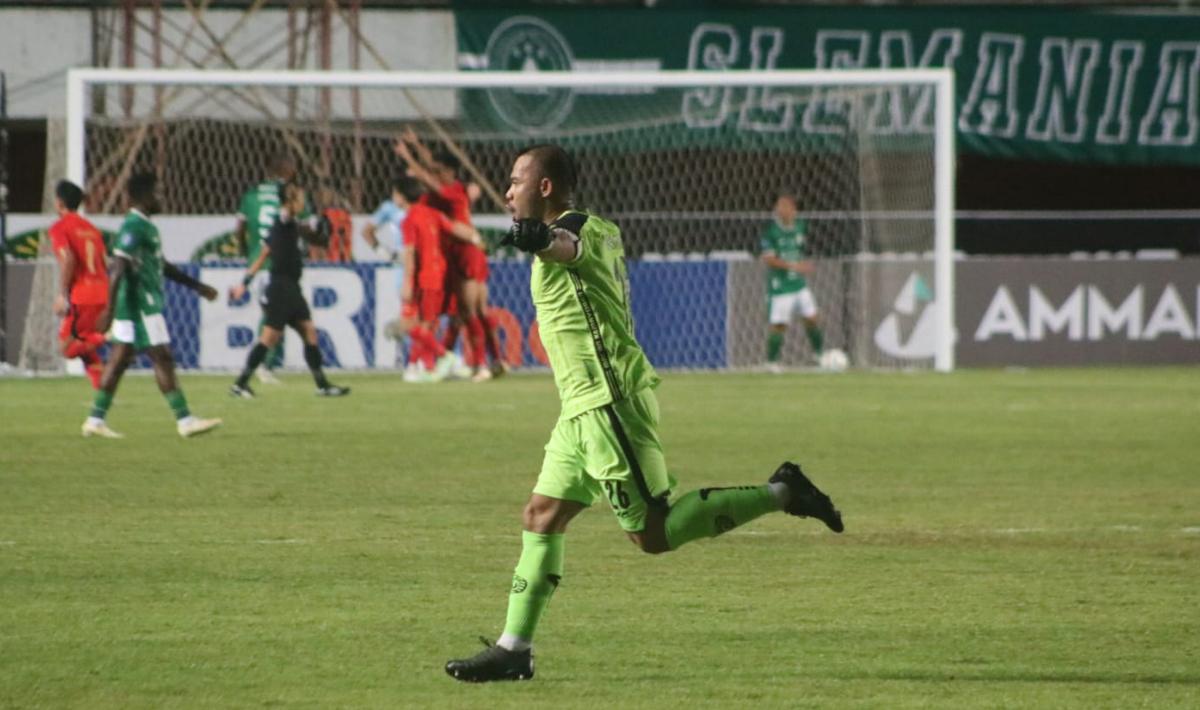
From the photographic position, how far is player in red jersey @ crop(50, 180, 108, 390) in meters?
15.8

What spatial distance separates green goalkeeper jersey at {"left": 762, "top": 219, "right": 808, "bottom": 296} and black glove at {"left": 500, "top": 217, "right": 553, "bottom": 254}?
16.9 m

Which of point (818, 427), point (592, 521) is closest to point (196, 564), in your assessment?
point (592, 521)

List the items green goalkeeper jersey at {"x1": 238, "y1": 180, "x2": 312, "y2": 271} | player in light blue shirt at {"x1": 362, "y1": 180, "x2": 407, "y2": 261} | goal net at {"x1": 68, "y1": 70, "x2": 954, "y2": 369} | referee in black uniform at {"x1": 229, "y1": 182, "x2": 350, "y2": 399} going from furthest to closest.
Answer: goal net at {"x1": 68, "y1": 70, "x2": 954, "y2": 369}, player in light blue shirt at {"x1": 362, "y1": 180, "x2": 407, "y2": 261}, green goalkeeper jersey at {"x1": 238, "y1": 180, "x2": 312, "y2": 271}, referee in black uniform at {"x1": 229, "y1": 182, "x2": 350, "y2": 399}

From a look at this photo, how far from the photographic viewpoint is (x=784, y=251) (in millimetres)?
22828

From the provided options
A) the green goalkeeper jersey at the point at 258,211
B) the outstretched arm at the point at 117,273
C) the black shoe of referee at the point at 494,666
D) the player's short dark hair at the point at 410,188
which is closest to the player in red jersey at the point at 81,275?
the outstretched arm at the point at 117,273

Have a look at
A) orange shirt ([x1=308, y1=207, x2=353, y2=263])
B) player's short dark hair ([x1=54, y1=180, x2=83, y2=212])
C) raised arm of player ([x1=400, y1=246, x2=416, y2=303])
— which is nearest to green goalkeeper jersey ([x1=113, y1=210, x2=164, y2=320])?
player's short dark hair ([x1=54, y1=180, x2=83, y2=212])

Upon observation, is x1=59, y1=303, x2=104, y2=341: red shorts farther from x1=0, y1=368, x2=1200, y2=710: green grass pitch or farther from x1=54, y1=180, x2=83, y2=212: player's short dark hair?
x1=54, y1=180, x2=83, y2=212: player's short dark hair

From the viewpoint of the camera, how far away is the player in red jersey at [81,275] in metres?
15.8

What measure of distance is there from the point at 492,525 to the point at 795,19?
54.6 feet

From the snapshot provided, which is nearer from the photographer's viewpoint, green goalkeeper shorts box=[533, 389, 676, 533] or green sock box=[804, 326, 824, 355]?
green goalkeeper shorts box=[533, 389, 676, 533]

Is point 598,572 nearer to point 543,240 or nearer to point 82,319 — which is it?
point 543,240

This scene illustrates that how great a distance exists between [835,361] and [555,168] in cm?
1726

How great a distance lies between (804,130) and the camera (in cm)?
2502

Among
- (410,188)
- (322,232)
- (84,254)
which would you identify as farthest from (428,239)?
(84,254)
